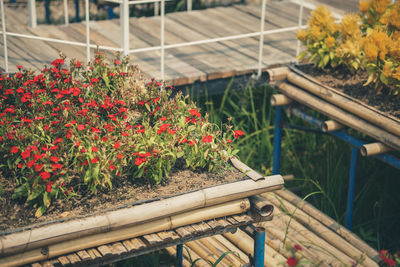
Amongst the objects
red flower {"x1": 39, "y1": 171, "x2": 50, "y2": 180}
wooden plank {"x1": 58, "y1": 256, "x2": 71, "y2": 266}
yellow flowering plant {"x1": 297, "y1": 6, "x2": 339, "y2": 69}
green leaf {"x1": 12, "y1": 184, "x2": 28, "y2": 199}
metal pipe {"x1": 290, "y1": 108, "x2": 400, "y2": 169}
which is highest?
yellow flowering plant {"x1": 297, "y1": 6, "x2": 339, "y2": 69}

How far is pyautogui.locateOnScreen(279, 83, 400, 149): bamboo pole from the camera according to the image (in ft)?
13.6

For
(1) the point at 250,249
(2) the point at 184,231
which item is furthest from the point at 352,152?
(2) the point at 184,231

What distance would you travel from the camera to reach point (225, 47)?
6.15 metres

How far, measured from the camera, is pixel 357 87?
15.5ft

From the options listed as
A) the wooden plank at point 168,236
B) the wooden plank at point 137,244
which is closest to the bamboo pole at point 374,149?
the wooden plank at point 168,236

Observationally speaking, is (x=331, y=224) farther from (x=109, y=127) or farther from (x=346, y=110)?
(x=109, y=127)

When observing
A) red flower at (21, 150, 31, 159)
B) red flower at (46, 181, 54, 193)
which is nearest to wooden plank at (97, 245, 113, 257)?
red flower at (46, 181, 54, 193)

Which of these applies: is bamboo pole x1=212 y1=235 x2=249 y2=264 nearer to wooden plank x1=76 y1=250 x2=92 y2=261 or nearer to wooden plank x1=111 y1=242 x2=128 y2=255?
wooden plank x1=111 y1=242 x2=128 y2=255

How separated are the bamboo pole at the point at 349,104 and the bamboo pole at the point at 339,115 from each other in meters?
0.03

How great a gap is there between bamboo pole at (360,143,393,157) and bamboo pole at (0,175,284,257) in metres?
1.01

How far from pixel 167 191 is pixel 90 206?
43 cm

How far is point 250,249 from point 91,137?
1470 mm

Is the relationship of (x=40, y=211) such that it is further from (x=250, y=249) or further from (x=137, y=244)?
(x=250, y=249)

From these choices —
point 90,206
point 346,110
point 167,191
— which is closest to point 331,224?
point 346,110
